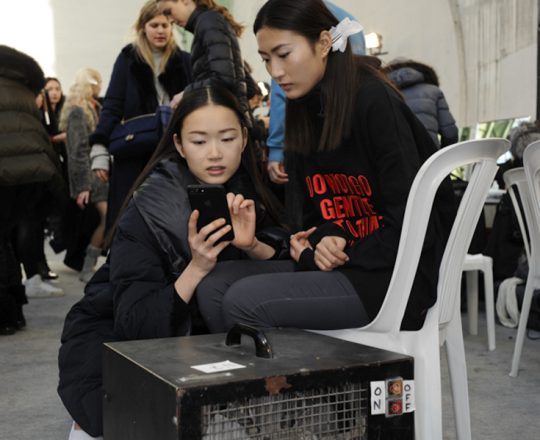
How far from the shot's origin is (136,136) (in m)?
3.12

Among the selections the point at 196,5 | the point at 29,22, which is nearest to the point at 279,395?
the point at 196,5

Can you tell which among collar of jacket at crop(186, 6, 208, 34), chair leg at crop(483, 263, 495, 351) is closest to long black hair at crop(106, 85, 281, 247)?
collar of jacket at crop(186, 6, 208, 34)

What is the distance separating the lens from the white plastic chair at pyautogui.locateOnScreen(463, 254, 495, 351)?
130 inches

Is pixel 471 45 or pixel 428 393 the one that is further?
pixel 471 45

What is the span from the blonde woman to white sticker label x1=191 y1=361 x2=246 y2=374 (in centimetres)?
410

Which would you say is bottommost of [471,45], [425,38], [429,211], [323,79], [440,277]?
[440,277]

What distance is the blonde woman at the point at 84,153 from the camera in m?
5.31

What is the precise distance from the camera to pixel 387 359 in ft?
4.18

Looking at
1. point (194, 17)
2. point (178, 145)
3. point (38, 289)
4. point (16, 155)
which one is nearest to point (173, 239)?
point (178, 145)

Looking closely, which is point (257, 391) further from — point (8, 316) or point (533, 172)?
point (8, 316)

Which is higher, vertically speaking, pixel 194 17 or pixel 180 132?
pixel 194 17

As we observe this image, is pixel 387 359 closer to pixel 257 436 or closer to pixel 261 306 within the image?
pixel 257 436

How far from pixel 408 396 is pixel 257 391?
29 centimetres

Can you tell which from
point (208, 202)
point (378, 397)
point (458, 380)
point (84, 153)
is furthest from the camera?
point (84, 153)
